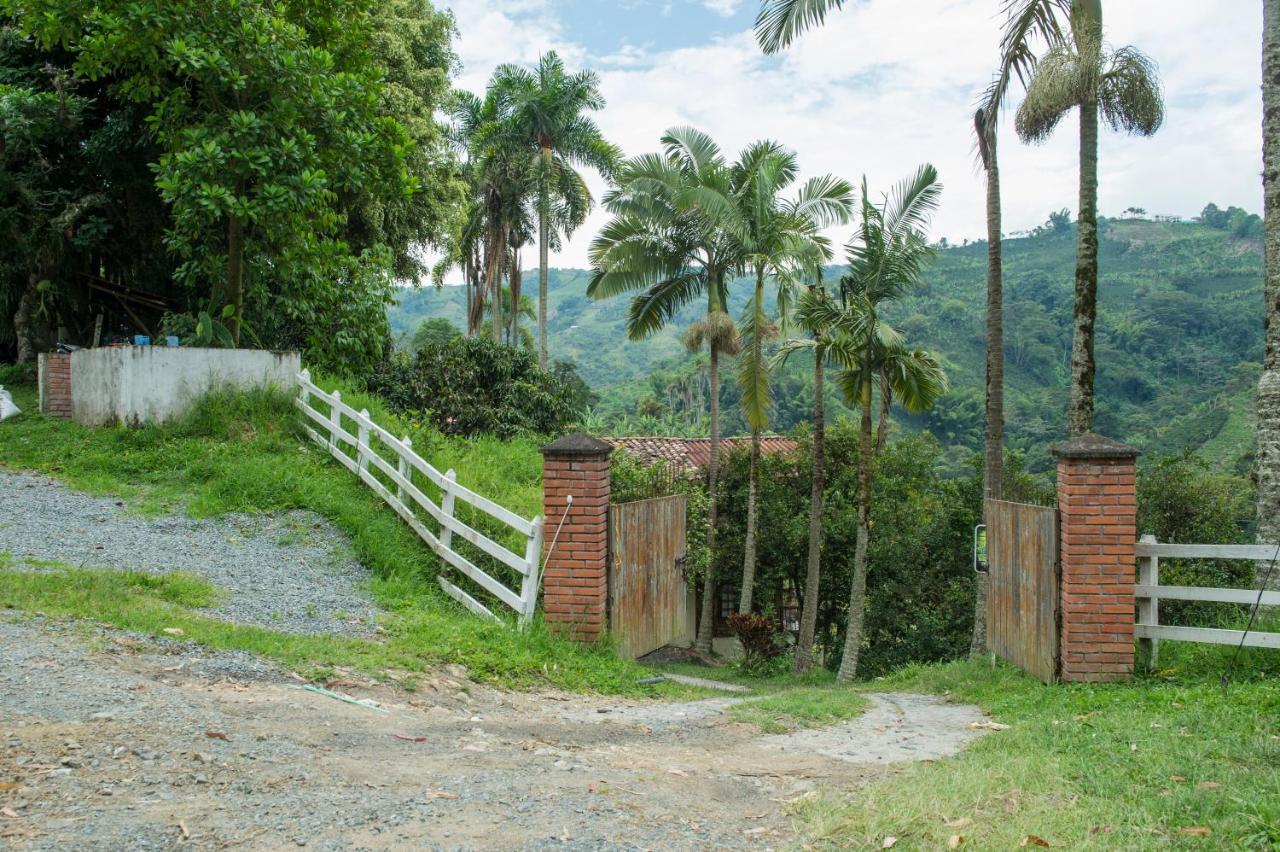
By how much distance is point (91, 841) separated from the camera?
3.59 meters

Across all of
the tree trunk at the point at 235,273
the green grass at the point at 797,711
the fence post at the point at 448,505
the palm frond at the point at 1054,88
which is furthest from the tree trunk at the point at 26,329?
the palm frond at the point at 1054,88

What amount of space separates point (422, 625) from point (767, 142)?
17543mm

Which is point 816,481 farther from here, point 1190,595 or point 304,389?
point 1190,595

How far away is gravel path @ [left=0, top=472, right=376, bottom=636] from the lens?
8.45 metres

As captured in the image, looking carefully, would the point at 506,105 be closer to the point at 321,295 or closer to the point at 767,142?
the point at 767,142

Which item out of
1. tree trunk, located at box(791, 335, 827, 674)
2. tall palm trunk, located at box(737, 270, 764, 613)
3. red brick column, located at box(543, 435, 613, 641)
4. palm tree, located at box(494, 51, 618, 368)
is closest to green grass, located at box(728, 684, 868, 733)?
red brick column, located at box(543, 435, 613, 641)

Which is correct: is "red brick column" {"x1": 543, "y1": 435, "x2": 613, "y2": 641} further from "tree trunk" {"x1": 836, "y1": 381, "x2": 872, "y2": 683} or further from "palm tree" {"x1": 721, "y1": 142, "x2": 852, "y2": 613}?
"palm tree" {"x1": 721, "y1": 142, "x2": 852, "y2": 613}

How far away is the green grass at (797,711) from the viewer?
718 centimetres

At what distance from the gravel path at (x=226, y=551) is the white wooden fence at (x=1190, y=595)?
6495mm

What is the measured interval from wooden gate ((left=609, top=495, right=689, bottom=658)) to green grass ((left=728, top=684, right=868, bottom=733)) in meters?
1.79

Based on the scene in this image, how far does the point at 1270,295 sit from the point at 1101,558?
14.4ft

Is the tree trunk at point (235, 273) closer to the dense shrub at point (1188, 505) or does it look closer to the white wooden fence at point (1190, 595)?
the white wooden fence at point (1190, 595)

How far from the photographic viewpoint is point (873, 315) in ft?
57.5

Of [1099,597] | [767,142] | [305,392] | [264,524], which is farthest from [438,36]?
[1099,597]
